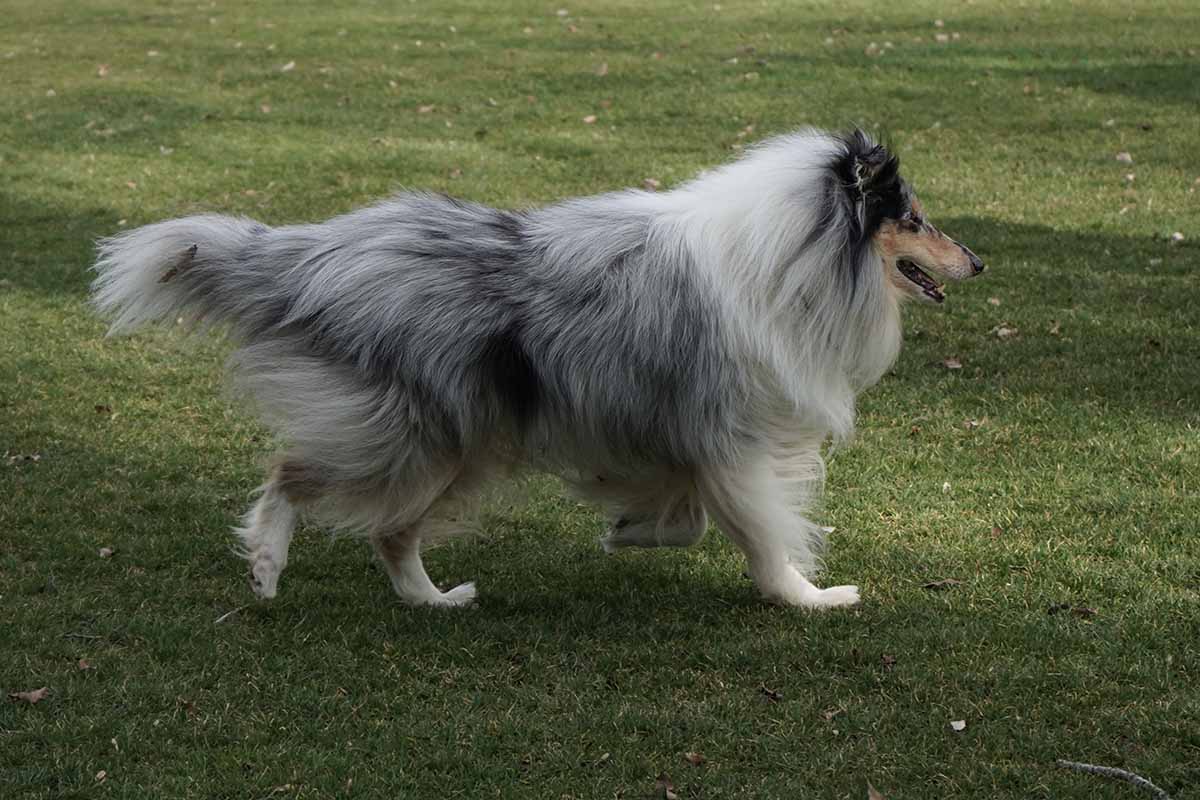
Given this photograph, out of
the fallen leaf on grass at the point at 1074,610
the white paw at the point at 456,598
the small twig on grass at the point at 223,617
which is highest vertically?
the fallen leaf on grass at the point at 1074,610

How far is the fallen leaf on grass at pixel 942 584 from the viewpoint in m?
5.69

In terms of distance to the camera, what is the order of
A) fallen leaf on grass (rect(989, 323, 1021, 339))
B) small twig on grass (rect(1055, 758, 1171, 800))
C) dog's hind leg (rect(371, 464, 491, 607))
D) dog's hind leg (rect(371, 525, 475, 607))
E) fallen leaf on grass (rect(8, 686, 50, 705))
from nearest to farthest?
1. small twig on grass (rect(1055, 758, 1171, 800))
2. fallen leaf on grass (rect(8, 686, 50, 705))
3. dog's hind leg (rect(371, 464, 491, 607))
4. dog's hind leg (rect(371, 525, 475, 607))
5. fallen leaf on grass (rect(989, 323, 1021, 339))

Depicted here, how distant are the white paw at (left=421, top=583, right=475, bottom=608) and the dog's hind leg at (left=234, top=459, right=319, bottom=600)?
599 millimetres

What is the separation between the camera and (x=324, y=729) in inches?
185

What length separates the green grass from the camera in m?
4.51

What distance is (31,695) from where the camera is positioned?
15.8 feet

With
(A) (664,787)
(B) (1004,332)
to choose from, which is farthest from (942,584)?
(B) (1004,332)

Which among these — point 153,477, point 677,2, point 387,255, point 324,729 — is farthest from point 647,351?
point 677,2

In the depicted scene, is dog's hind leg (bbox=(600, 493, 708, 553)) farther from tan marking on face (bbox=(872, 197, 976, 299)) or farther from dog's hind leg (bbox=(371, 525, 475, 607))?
tan marking on face (bbox=(872, 197, 976, 299))

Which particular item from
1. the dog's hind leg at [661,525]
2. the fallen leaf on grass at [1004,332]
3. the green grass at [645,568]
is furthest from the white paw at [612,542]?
the fallen leaf on grass at [1004,332]

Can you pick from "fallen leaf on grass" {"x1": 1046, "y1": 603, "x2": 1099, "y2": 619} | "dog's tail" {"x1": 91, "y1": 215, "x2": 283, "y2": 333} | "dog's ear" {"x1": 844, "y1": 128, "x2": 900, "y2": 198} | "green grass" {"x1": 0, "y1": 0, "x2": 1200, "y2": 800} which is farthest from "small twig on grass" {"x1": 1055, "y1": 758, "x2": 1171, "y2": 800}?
"dog's tail" {"x1": 91, "y1": 215, "x2": 283, "y2": 333}

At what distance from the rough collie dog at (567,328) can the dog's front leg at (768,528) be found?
0.04 feet

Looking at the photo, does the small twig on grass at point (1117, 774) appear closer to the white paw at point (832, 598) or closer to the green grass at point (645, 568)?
the green grass at point (645, 568)

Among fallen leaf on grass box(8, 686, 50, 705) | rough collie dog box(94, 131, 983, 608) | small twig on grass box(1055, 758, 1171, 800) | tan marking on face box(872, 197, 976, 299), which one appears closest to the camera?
small twig on grass box(1055, 758, 1171, 800)
